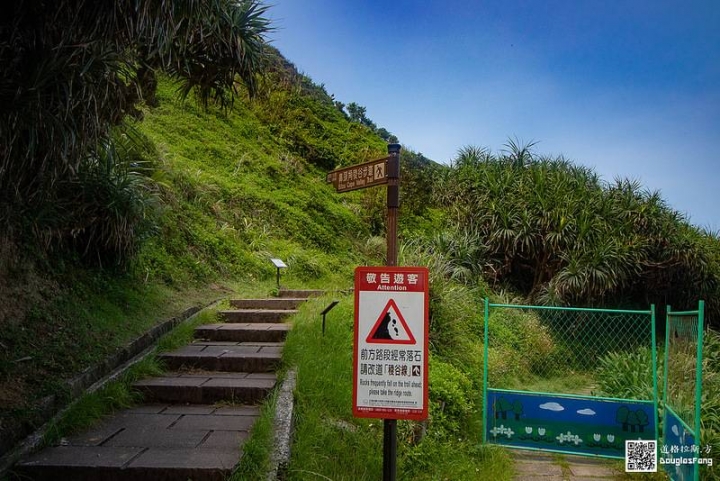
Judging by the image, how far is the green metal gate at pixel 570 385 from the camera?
17.7 feet

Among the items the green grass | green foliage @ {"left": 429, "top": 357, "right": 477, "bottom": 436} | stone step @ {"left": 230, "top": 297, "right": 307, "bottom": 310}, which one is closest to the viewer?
the green grass

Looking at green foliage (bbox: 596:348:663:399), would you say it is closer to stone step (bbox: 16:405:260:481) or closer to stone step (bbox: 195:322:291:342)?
stone step (bbox: 195:322:291:342)

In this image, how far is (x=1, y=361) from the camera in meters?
3.92

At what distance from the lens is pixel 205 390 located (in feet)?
14.9

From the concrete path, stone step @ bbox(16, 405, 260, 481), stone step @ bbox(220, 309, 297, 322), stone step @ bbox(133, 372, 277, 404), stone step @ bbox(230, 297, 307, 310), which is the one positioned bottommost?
the concrete path

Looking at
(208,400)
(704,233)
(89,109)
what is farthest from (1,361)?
(704,233)

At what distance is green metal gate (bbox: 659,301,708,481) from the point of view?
4262mm

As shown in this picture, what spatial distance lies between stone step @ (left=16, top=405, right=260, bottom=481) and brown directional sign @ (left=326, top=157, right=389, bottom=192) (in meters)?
1.88

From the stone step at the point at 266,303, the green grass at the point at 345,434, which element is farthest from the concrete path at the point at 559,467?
the stone step at the point at 266,303

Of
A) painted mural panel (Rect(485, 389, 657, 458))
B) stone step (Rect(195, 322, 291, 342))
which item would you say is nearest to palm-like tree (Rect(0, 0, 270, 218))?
stone step (Rect(195, 322, 291, 342))

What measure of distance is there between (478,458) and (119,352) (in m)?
3.52

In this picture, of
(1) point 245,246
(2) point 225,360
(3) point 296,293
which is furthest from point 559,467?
(1) point 245,246

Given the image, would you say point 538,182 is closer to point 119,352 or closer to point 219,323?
point 219,323

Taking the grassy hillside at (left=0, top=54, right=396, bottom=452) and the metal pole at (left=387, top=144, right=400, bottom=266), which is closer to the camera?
the metal pole at (left=387, top=144, right=400, bottom=266)
